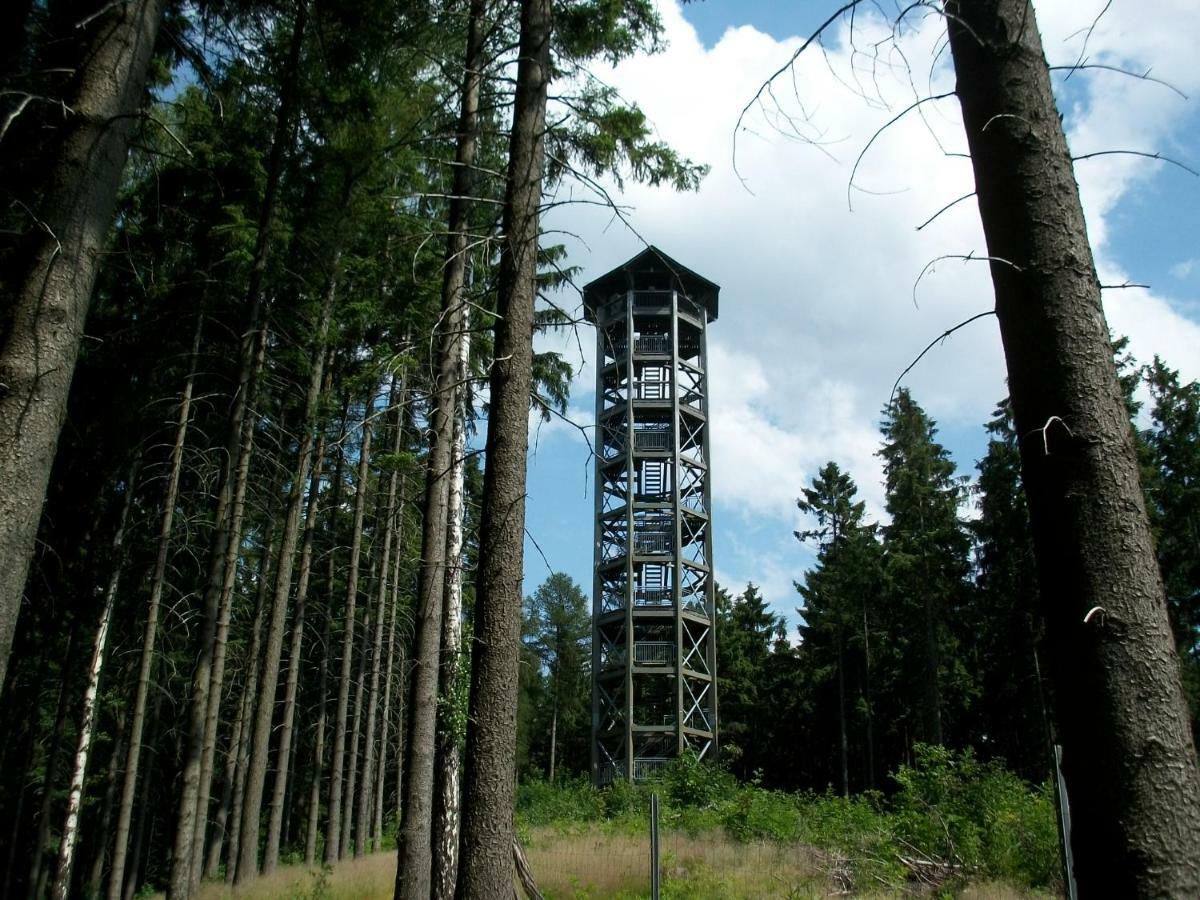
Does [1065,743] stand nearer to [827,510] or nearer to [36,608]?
[36,608]

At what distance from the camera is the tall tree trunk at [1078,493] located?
2309 mm

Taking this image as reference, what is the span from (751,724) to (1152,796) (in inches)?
1670

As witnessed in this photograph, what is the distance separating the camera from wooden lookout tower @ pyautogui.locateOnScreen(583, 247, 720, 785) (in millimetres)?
28703

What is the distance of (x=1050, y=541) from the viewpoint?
265 centimetres

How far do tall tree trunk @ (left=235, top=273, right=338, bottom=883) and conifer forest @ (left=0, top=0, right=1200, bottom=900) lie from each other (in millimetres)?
67

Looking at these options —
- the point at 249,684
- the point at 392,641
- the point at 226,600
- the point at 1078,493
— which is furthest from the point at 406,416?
the point at 1078,493

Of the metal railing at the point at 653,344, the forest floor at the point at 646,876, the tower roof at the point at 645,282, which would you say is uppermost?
the tower roof at the point at 645,282

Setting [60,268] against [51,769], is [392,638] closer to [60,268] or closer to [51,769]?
[51,769]

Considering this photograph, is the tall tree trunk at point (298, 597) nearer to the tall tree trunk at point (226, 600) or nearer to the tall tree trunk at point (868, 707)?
the tall tree trunk at point (226, 600)

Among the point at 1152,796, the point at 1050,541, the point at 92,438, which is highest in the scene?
the point at 92,438

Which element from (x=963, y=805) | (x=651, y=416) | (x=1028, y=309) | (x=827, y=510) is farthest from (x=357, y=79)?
(x=827, y=510)

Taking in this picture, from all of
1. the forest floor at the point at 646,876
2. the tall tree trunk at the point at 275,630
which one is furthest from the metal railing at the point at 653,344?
the forest floor at the point at 646,876

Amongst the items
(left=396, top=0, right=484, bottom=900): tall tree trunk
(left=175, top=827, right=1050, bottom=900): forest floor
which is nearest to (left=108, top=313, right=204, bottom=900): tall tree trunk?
(left=175, top=827, right=1050, bottom=900): forest floor

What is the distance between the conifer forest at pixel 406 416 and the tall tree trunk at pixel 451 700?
0.15 ft
